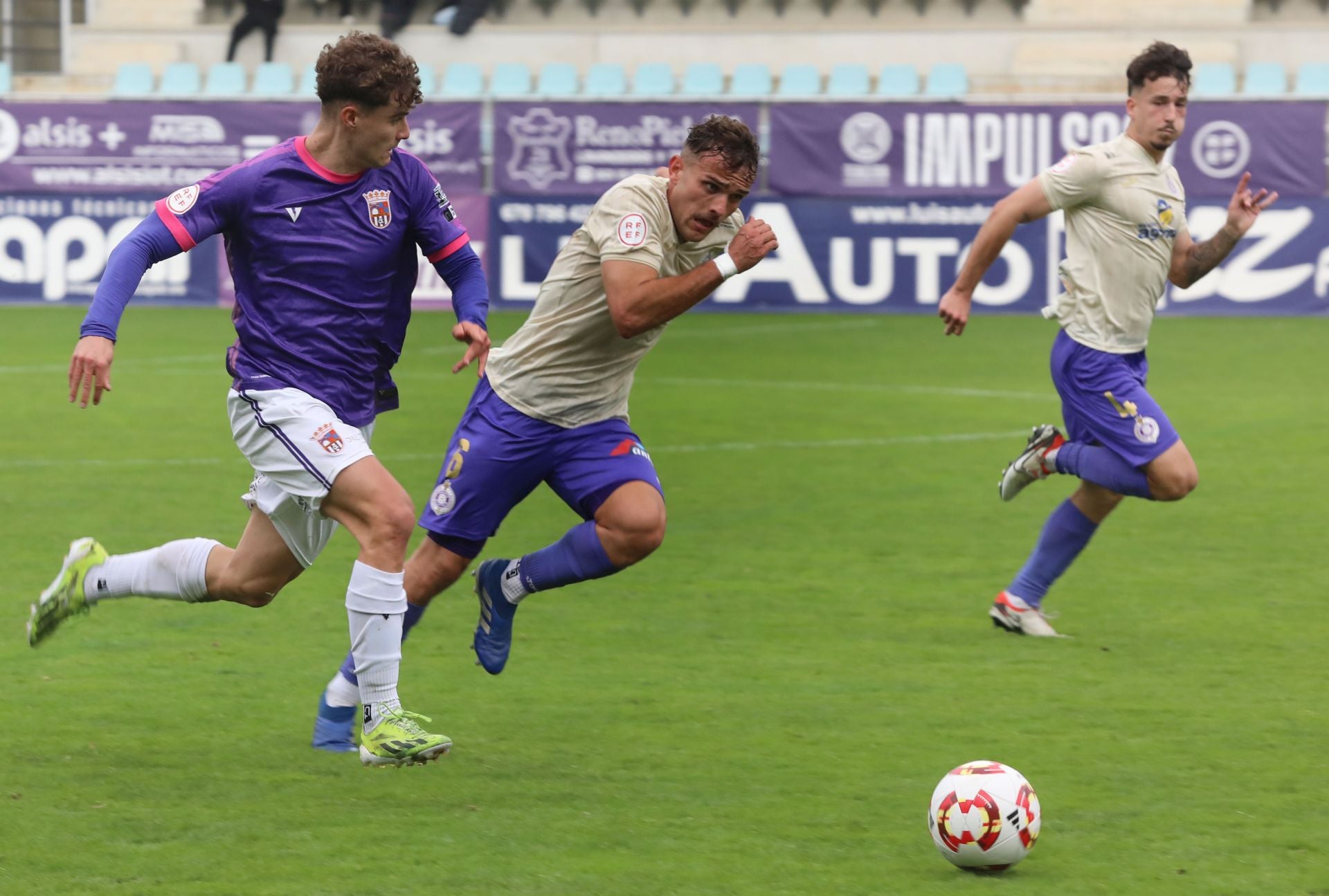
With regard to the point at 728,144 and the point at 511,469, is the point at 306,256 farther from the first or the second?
the point at 728,144

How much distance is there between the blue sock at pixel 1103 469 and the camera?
7.21 metres

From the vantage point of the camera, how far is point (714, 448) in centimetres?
1210

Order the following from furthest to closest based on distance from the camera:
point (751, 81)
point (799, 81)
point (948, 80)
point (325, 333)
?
point (751, 81)
point (799, 81)
point (948, 80)
point (325, 333)

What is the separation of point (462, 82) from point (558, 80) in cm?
136

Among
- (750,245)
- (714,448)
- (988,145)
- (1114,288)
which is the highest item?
(750,245)

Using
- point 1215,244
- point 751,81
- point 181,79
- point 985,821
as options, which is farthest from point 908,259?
point 985,821

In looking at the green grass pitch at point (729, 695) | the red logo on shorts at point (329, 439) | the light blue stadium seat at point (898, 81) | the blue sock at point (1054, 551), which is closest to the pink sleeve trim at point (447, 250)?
the red logo on shorts at point (329, 439)

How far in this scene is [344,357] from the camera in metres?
5.51

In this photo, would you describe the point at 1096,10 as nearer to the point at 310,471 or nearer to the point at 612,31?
the point at 612,31

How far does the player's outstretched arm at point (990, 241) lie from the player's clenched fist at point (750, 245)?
161 cm

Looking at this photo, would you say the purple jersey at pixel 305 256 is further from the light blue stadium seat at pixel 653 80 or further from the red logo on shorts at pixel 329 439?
the light blue stadium seat at pixel 653 80

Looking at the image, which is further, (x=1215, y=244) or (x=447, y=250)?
(x=1215, y=244)

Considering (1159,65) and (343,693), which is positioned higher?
(1159,65)

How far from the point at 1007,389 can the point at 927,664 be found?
8.51 m
